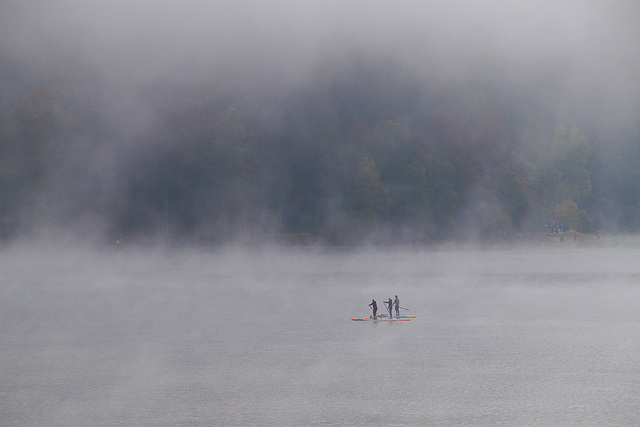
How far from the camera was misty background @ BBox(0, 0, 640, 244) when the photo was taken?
121312mm

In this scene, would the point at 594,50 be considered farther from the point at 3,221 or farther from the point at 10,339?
the point at 10,339

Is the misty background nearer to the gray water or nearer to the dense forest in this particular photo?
the dense forest

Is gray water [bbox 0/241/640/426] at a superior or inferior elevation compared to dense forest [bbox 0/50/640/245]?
inferior

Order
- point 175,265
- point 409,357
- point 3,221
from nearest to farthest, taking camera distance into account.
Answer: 1. point 409,357
2. point 175,265
3. point 3,221

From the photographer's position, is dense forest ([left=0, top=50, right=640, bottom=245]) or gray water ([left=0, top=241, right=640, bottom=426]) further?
dense forest ([left=0, top=50, right=640, bottom=245])

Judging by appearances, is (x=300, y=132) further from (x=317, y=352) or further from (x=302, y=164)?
(x=317, y=352)

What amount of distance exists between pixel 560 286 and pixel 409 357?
123 ft

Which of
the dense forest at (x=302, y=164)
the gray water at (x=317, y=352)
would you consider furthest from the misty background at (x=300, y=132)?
the gray water at (x=317, y=352)

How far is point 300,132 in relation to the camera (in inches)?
5148

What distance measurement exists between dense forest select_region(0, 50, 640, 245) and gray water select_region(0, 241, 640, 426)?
49.5 metres

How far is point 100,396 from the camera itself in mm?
26719

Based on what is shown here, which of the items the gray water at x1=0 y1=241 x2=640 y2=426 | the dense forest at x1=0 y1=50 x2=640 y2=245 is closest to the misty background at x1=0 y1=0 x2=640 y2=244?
the dense forest at x1=0 y1=50 x2=640 y2=245

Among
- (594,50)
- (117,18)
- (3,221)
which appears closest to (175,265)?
(3,221)

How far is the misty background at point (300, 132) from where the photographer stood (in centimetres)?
12131
